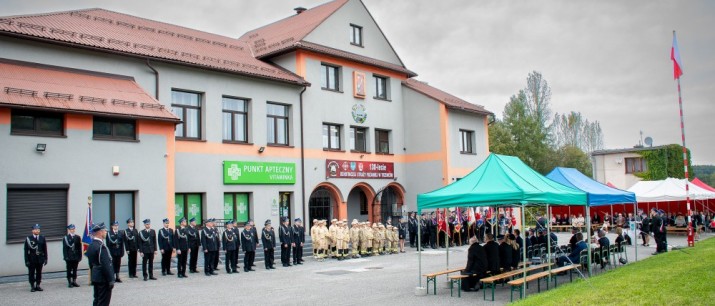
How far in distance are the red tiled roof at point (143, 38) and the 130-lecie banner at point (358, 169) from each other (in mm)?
4230

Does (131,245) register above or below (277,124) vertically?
below

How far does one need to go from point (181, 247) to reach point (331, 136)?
1267 cm

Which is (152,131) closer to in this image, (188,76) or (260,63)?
(188,76)

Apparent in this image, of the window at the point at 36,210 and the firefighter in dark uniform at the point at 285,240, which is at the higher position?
the window at the point at 36,210

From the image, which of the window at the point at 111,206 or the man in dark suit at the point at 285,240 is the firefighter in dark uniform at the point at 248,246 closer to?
the man in dark suit at the point at 285,240

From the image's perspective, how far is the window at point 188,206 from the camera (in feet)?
74.6

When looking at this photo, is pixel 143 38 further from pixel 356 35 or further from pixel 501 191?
pixel 501 191

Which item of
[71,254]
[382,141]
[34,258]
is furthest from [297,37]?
[34,258]

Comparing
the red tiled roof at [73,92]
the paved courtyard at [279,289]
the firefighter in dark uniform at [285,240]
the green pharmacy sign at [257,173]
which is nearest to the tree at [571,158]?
the green pharmacy sign at [257,173]

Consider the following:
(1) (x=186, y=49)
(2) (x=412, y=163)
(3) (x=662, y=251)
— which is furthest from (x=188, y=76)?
(3) (x=662, y=251)

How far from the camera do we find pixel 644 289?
11258mm

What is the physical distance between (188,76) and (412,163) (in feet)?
44.9

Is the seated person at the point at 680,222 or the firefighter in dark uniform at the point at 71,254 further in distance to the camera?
the seated person at the point at 680,222

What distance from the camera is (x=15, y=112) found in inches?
674
